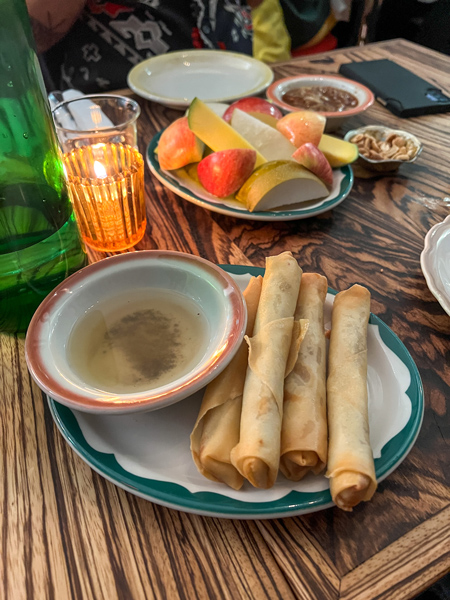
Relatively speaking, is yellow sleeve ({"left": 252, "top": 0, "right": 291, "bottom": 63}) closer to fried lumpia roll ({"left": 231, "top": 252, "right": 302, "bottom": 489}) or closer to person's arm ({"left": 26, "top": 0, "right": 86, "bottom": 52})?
person's arm ({"left": 26, "top": 0, "right": 86, "bottom": 52})

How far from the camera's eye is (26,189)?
51 centimetres

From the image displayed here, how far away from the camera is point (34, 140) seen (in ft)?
1.68

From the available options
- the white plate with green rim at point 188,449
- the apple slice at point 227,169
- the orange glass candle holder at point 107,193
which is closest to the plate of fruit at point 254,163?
the apple slice at point 227,169

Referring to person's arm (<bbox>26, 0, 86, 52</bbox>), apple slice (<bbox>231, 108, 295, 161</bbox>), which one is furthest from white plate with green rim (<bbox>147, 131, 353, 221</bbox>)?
person's arm (<bbox>26, 0, 86, 52</bbox>)

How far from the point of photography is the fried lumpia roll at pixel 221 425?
384 mm

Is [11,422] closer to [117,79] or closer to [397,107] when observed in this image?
[397,107]

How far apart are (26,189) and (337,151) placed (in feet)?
1.88

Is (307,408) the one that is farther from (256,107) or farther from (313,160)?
(256,107)

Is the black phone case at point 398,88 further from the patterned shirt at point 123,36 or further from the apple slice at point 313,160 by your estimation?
the patterned shirt at point 123,36

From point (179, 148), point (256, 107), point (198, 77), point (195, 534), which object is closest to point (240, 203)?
point (179, 148)

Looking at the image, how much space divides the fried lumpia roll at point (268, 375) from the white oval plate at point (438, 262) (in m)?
0.18

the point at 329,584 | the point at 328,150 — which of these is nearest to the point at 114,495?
the point at 329,584

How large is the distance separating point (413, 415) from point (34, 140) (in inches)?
19.8

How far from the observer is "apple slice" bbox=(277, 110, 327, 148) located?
83 cm
